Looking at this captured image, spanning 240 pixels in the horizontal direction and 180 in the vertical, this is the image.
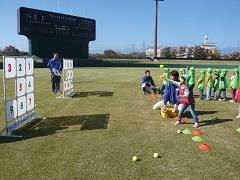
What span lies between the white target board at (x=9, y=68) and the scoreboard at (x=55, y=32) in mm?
46401

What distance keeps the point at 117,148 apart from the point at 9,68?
3327 millimetres

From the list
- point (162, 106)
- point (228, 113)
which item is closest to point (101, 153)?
point (162, 106)

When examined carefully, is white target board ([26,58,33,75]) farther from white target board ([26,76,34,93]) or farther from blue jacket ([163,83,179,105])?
blue jacket ([163,83,179,105])

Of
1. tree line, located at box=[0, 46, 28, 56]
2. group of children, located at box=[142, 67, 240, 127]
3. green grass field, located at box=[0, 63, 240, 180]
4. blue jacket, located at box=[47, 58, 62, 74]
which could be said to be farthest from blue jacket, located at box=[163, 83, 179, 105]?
tree line, located at box=[0, 46, 28, 56]

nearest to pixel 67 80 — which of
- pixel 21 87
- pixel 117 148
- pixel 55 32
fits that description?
pixel 21 87

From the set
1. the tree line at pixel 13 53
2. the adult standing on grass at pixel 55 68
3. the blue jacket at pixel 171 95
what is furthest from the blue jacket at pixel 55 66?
the tree line at pixel 13 53

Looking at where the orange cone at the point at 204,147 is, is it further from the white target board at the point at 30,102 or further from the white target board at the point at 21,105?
the white target board at the point at 30,102

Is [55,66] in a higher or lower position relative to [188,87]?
higher

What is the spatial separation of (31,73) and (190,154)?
5.52 meters

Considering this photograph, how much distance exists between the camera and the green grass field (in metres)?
7.14

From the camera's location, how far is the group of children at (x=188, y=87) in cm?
1116

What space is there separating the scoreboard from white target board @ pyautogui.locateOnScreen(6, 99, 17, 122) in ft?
152

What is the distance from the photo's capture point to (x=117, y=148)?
344 inches

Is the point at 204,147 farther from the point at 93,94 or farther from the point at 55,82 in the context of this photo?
the point at 55,82
